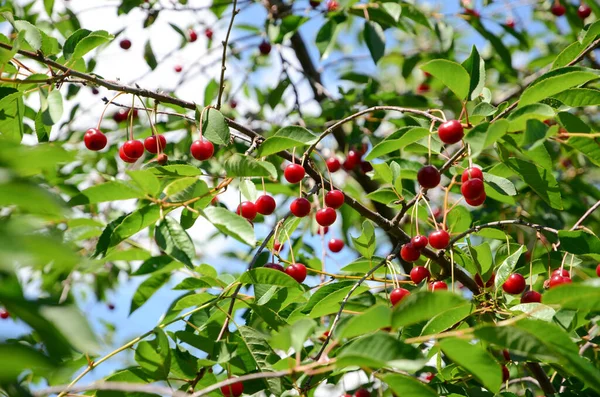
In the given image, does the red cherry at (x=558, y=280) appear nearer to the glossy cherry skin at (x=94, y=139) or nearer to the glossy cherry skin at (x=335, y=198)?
the glossy cherry skin at (x=335, y=198)

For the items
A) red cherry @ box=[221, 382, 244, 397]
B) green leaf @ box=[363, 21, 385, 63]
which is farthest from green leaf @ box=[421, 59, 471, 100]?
green leaf @ box=[363, 21, 385, 63]

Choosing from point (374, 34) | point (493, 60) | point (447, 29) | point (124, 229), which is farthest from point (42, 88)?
point (493, 60)

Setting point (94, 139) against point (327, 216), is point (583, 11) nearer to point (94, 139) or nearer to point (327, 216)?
point (327, 216)

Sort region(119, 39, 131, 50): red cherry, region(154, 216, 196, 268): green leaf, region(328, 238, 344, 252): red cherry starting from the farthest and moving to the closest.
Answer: region(119, 39, 131, 50): red cherry → region(328, 238, 344, 252): red cherry → region(154, 216, 196, 268): green leaf

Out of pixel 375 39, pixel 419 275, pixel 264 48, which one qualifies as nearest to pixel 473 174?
pixel 419 275

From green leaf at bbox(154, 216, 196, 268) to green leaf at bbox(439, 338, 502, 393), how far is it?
0.59 m

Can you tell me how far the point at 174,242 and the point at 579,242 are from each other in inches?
48.0

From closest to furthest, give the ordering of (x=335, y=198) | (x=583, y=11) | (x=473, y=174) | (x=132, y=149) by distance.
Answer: (x=473, y=174), (x=335, y=198), (x=132, y=149), (x=583, y=11)

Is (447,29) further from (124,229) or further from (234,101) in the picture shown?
(124,229)

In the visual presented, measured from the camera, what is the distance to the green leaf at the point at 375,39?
126 inches

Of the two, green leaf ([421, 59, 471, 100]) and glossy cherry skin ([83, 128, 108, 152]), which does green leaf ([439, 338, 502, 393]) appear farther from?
glossy cherry skin ([83, 128, 108, 152])

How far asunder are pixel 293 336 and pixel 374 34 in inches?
95.0

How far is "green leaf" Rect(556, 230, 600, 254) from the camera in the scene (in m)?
1.83

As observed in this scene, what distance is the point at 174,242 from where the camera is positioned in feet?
4.58
